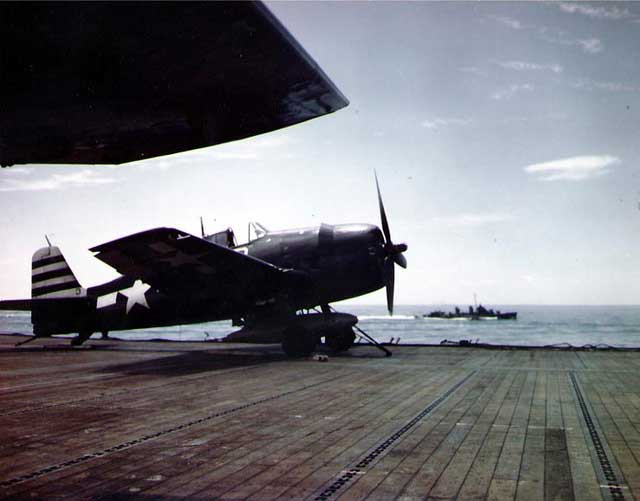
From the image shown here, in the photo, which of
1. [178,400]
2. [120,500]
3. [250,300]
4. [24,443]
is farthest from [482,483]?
[250,300]

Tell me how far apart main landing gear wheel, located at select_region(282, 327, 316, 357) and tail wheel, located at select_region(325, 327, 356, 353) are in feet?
3.99

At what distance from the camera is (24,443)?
5.11 m

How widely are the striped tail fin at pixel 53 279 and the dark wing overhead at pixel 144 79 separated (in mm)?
17069

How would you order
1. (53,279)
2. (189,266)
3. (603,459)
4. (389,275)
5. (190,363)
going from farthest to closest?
1. (53,279)
2. (389,275)
3. (189,266)
4. (190,363)
5. (603,459)

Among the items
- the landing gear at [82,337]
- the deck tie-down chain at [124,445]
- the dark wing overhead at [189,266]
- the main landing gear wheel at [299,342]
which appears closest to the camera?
the deck tie-down chain at [124,445]

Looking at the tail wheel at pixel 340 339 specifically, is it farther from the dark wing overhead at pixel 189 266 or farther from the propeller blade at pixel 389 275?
the dark wing overhead at pixel 189 266

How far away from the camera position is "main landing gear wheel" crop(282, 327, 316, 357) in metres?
14.1

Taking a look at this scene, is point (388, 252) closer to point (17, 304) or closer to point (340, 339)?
point (340, 339)

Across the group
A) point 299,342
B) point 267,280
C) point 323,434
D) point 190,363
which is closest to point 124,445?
point 323,434

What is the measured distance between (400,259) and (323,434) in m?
10.5

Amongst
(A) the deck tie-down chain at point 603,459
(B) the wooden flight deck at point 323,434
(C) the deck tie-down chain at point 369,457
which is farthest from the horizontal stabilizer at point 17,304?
(A) the deck tie-down chain at point 603,459

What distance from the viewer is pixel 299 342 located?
14.1 metres

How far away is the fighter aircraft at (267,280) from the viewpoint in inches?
531

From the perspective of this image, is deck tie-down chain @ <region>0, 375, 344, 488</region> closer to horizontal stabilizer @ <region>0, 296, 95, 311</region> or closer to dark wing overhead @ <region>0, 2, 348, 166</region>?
dark wing overhead @ <region>0, 2, 348, 166</region>
